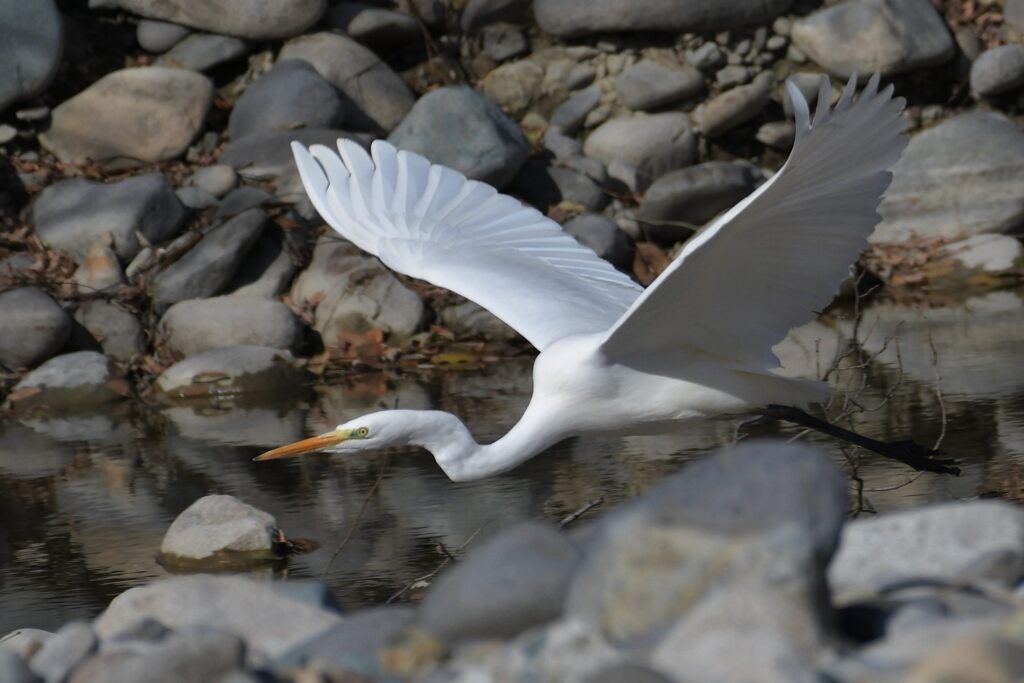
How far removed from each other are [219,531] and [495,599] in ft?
8.97

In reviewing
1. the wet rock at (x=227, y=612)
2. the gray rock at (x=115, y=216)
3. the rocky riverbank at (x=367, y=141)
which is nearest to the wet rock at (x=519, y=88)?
the rocky riverbank at (x=367, y=141)

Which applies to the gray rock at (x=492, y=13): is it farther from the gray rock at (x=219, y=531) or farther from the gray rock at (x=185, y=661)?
the gray rock at (x=185, y=661)

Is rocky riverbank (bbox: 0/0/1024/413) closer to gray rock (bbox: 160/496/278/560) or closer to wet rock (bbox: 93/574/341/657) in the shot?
gray rock (bbox: 160/496/278/560)

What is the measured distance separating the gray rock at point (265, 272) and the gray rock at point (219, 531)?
4.37 m

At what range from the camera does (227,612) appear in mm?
3270

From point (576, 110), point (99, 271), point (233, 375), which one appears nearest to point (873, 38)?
point (576, 110)

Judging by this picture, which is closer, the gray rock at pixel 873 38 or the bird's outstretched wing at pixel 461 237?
the bird's outstretched wing at pixel 461 237

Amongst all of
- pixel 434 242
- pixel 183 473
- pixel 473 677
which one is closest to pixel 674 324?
pixel 434 242

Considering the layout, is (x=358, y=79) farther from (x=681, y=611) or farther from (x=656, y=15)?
(x=681, y=611)

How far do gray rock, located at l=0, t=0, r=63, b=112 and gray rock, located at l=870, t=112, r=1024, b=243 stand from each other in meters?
6.51

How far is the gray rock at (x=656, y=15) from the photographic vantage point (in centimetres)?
1182

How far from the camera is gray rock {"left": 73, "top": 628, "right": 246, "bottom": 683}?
2727 millimetres

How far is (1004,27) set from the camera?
12.6 metres

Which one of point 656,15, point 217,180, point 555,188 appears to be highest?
point 656,15
